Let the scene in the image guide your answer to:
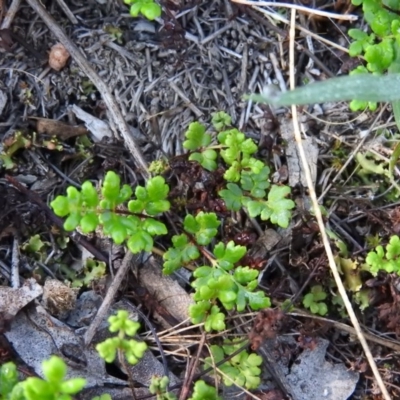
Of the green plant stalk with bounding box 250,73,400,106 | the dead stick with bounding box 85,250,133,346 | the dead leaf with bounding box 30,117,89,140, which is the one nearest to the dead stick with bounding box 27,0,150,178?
the dead leaf with bounding box 30,117,89,140

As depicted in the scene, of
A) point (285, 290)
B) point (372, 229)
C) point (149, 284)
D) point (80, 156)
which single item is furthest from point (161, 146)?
point (372, 229)

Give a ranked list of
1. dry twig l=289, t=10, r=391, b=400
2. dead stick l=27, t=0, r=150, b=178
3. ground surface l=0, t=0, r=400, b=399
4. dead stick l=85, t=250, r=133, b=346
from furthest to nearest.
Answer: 1. dead stick l=27, t=0, r=150, b=178
2. ground surface l=0, t=0, r=400, b=399
3. dead stick l=85, t=250, r=133, b=346
4. dry twig l=289, t=10, r=391, b=400

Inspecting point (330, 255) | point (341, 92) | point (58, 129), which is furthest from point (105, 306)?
point (341, 92)

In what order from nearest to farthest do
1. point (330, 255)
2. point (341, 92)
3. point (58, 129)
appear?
point (341, 92) → point (330, 255) → point (58, 129)

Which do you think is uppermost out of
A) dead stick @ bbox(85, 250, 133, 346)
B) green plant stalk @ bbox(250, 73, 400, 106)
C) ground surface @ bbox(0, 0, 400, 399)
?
green plant stalk @ bbox(250, 73, 400, 106)

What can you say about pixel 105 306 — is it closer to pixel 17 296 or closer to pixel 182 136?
pixel 17 296

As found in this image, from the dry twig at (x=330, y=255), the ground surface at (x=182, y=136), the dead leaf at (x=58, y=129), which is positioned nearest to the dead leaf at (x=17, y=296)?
the ground surface at (x=182, y=136)

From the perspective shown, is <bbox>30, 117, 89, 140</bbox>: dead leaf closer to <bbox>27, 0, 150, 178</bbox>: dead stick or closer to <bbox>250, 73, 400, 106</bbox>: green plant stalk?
<bbox>27, 0, 150, 178</bbox>: dead stick

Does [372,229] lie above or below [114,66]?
below

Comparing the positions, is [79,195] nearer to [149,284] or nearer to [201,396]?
[149,284]
